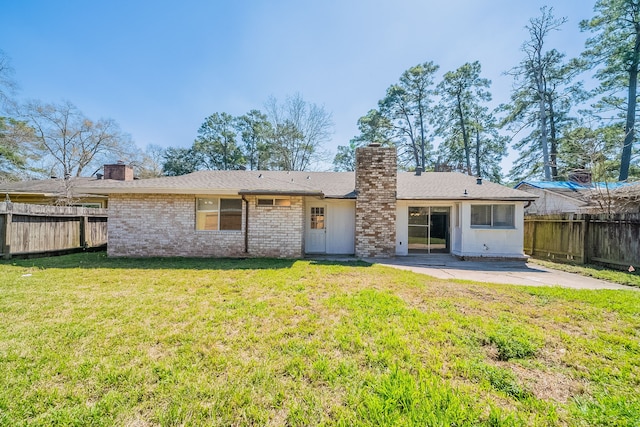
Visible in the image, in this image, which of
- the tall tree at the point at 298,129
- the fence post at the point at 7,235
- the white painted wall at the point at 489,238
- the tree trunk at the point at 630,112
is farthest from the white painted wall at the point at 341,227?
the tree trunk at the point at 630,112

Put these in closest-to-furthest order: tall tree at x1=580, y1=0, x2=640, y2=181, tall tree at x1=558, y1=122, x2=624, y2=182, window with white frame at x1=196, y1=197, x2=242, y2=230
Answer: window with white frame at x1=196, y1=197, x2=242, y2=230, tall tree at x1=558, y1=122, x2=624, y2=182, tall tree at x1=580, y1=0, x2=640, y2=181

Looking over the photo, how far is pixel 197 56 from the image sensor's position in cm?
1225

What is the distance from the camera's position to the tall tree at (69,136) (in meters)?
18.9

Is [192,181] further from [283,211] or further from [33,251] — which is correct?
A: [33,251]

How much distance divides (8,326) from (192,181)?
22.5 ft

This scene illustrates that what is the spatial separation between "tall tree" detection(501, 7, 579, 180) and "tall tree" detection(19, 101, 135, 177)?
34.1 metres

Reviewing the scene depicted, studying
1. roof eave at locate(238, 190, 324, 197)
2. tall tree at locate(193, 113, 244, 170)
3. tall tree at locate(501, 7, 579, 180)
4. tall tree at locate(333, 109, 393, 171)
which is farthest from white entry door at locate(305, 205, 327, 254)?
tall tree at locate(193, 113, 244, 170)

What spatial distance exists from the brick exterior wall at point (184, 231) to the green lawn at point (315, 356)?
390 centimetres

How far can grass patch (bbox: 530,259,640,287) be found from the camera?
21.9ft

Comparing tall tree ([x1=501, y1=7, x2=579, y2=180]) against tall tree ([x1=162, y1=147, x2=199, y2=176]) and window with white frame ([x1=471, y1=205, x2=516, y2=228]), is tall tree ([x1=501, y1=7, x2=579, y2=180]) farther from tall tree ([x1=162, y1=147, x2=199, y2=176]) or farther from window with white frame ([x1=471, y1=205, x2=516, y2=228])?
tall tree ([x1=162, y1=147, x2=199, y2=176])

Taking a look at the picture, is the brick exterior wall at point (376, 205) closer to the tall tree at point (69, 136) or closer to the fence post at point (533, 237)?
the fence post at point (533, 237)

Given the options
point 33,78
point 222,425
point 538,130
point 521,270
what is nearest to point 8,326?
point 222,425

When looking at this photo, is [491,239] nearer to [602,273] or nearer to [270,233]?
[602,273]

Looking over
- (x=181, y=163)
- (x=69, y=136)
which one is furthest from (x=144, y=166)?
(x=69, y=136)
